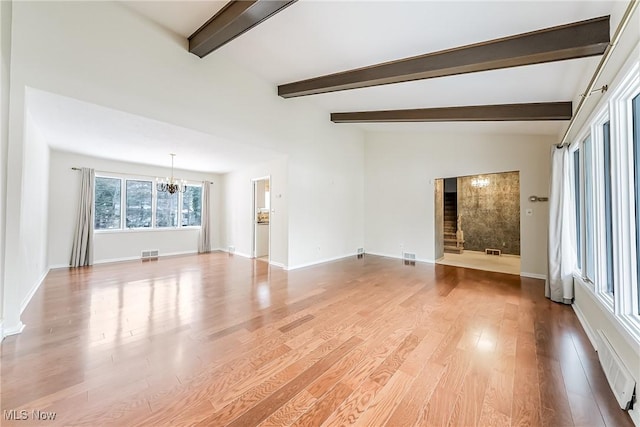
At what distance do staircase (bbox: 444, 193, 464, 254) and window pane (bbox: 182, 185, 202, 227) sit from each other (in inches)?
321

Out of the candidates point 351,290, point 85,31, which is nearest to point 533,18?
point 351,290

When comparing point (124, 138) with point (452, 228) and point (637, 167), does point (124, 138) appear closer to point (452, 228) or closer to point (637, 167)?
point (637, 167)

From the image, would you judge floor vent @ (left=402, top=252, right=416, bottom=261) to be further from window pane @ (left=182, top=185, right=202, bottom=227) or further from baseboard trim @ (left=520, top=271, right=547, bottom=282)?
window pane @ (left=182, top=185, right=202, bottom=227)

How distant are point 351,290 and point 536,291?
9.80 feet

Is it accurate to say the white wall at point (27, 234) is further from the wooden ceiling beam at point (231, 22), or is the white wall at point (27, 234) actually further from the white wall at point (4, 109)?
the wooden ceiling beam at point (231, 22)

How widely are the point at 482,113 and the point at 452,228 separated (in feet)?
17.6

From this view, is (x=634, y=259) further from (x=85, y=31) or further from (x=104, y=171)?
(x=104, y=171)

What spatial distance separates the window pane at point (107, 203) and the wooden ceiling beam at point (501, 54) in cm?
632

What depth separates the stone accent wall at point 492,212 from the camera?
722 centimetres

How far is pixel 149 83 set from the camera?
3.25 meters

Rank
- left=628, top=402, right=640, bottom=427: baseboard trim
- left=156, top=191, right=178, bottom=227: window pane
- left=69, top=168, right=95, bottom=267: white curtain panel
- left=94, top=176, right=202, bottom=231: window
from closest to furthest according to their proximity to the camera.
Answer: left=628, top=402, right=640, bottom=427: baseboard trim, left=69, top=168, right=95, bottom=267: white curtain panel, left=94, top=176, right=202, bottom=231: window, left=156, top=191, right=178, bottom=227: window pane

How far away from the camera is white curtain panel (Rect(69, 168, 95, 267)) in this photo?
5.44 m

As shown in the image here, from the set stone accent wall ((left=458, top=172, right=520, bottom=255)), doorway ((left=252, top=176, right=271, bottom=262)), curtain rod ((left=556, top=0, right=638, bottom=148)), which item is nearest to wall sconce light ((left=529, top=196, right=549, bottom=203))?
stone accent wall ((left=458, top=172, right=520, bottom=255))

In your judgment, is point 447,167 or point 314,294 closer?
point 314,294
